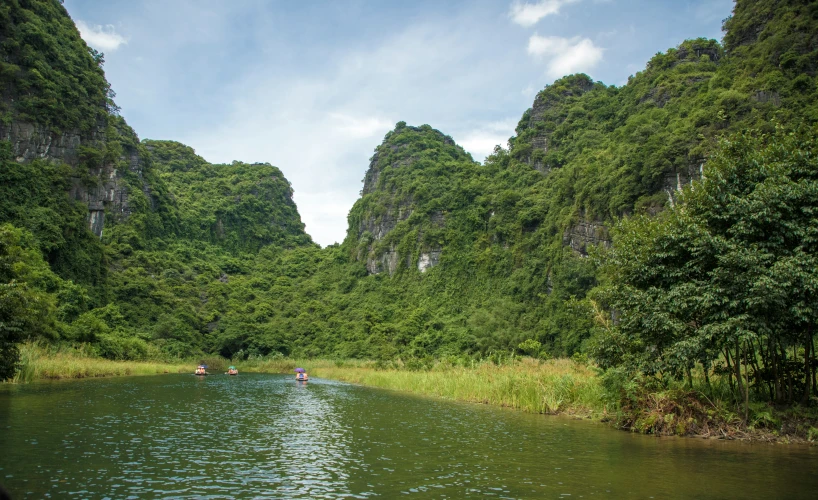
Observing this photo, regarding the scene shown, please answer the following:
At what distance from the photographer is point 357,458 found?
41.9ft

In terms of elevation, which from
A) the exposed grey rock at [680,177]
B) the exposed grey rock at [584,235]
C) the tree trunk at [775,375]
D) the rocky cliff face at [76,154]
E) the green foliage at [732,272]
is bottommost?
the tree trunk at [775,375]

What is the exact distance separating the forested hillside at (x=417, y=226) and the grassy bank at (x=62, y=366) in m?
2.15

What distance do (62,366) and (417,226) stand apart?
6995cm

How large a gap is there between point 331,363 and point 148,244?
56.1 meters

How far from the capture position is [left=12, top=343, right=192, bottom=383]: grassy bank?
27.4m

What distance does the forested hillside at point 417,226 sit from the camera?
4144cm

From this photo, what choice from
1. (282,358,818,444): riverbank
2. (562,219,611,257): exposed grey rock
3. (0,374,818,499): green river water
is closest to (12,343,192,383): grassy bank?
(0,374,818,499): green river water

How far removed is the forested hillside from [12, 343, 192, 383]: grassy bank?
7.06 ft

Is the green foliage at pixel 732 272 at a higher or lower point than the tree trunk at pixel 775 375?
higher

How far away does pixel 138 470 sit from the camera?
1074cm

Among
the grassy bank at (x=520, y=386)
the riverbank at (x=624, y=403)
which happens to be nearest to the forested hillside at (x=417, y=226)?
the riverbank at (x=624, y=403)

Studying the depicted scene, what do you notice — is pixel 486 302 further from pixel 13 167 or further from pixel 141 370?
pixel 13 167

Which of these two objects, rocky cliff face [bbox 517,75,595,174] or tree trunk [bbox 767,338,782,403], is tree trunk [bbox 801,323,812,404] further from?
rocky cliff face [bbox 517,75,595,174]

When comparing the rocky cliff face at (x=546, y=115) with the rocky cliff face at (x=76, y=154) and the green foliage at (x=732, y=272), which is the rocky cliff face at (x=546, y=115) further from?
the green foliage at (x=732, y=272)
